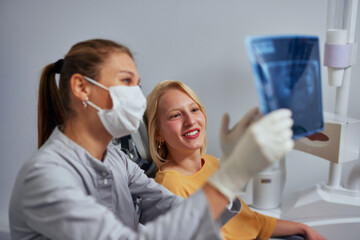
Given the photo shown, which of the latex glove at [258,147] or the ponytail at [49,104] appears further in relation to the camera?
the ponytail at [49,104]

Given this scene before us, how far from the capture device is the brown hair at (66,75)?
1.04 meters

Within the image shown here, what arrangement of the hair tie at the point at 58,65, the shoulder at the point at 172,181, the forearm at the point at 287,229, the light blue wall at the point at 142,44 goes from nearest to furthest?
the hair tie at the point at 58,65 → the shoulder at the point at 172,181 → the forearm at the point at 287,229 → the light blue wall at the point at 142,44

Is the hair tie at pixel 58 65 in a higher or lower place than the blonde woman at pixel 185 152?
higher

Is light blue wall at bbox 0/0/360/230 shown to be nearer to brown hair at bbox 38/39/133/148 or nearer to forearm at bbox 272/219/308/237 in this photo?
forearm at bbox 272/219/308/237

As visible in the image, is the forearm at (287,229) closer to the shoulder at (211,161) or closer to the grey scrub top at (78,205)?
the shoulder at (211,161)

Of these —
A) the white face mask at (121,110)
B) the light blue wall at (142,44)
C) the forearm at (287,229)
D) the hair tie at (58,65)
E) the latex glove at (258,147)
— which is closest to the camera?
the latex glove at (258,147)

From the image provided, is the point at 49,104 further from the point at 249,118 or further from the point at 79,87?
the point at 249,118

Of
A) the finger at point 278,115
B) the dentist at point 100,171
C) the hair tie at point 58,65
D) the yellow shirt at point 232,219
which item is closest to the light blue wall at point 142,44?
the yellow shirt at point 232,219

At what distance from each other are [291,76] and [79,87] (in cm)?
53

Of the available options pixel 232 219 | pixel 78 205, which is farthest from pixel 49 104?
pixel 232 219

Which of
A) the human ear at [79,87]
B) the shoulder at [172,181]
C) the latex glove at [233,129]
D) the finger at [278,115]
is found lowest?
the shoulder at [172,181]

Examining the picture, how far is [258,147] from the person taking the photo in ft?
2.62

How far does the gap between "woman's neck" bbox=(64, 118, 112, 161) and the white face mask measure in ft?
0.14

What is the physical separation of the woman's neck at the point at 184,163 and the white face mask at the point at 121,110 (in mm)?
515
